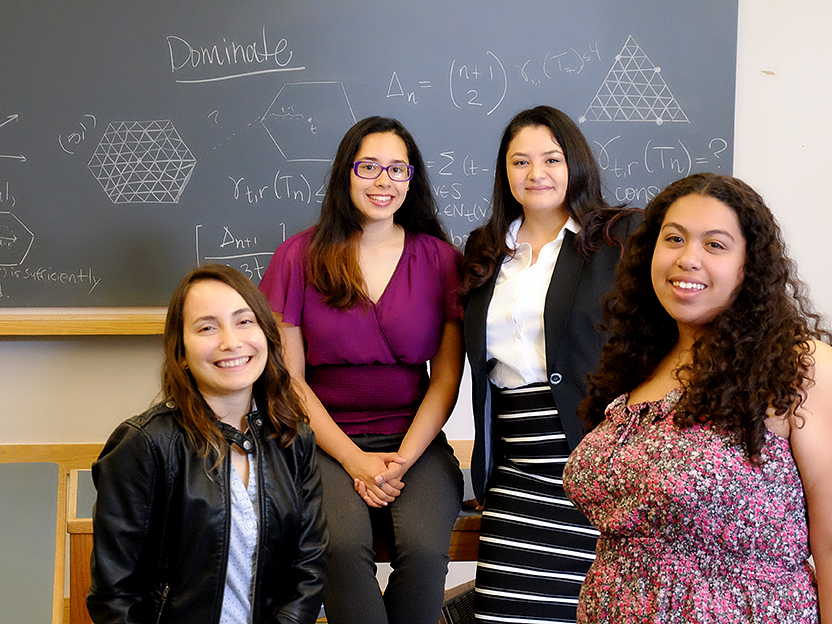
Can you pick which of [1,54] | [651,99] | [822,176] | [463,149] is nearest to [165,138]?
[1,54]

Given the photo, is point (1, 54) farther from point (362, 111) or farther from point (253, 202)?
point (362, 111)

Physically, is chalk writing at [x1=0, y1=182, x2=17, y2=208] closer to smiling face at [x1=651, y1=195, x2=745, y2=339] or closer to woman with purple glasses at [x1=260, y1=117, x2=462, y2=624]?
woman with purple glasses at [x1=260, y1=117, x2=462, y2=624]

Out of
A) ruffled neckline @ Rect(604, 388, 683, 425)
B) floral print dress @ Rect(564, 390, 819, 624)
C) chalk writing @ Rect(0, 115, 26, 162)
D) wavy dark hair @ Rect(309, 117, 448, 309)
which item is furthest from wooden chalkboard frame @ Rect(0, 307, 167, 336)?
floral print dress @ Rect(564, 390, 819, 624)

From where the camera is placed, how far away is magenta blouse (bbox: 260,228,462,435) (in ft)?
6.57

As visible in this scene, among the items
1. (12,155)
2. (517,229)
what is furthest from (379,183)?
(12,155)

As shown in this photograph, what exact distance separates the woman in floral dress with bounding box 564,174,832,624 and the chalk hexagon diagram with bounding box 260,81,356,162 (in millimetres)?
1493

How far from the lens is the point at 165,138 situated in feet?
8.30

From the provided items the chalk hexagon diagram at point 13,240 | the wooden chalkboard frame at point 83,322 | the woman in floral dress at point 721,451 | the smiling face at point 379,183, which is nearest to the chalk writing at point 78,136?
the chalk hexagon diagram at point 13,240

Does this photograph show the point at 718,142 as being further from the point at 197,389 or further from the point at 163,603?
the point at 163,603

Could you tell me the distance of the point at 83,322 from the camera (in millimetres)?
2463

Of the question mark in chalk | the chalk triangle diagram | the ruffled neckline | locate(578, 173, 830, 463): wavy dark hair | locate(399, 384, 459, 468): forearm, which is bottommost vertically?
locate(399, 384, 459, 468): forearm

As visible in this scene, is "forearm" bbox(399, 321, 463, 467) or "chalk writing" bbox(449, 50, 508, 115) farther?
"chalk writing" bbox(449, 50, 508, 115)

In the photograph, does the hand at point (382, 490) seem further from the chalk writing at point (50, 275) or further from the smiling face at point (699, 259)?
the chalk writing at point (50, 275)

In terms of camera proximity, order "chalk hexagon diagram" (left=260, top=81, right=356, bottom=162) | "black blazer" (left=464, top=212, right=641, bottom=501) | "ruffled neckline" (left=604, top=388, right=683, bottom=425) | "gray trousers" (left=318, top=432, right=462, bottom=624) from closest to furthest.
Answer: "ruffled neckline" (left=604, top=388, right=683, bottom=425) < "gray trousers" (left=318, top=432, right=462, bottom=624) < "black blazer" (left=464, top=212, right=641, bottom=501) < "chalk hexagon diagram" (left=260, top=81, right=356, bottom=162)
